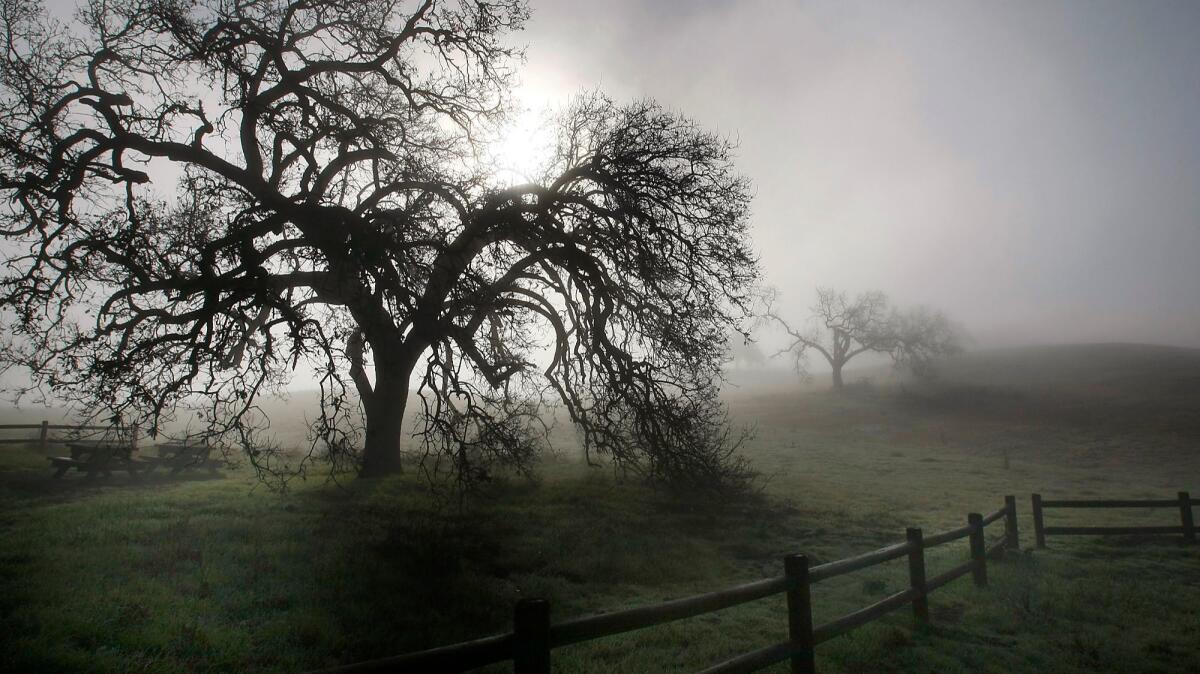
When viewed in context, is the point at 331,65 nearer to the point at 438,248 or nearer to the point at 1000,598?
the point at 438,248

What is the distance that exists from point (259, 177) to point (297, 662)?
1179 cm

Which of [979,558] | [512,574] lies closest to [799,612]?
[512,574]

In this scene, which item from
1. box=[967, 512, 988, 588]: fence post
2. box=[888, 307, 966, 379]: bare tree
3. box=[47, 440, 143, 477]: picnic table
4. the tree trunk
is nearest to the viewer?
box=[967, 512, 988, 588]: fence post

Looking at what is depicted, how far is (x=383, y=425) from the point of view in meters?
16.9

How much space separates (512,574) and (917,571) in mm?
5751

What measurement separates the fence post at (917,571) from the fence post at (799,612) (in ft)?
8.34

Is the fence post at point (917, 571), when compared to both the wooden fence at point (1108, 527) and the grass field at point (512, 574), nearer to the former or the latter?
the grass field at point (512, 574)

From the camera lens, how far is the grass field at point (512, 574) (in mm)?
6449

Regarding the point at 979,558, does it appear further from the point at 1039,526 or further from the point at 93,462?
the point at 93,462

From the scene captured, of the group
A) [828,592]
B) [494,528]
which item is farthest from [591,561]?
[828,592]

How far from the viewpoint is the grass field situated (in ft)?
21.2

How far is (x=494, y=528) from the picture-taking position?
12.4 meters

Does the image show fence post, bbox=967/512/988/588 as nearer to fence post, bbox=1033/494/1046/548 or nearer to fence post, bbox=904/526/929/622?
fence post, bbox=904/526/929/622

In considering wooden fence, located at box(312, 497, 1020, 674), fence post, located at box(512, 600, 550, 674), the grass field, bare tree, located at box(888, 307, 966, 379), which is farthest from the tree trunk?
bare tree, located at box(888, 307, 966, 379)
